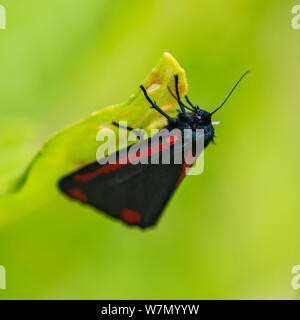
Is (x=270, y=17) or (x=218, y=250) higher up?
(x=270, y=17)

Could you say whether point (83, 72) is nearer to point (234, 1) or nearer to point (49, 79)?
point (49, 79)

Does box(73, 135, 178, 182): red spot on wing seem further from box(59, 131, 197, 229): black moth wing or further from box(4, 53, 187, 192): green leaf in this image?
box(4, 53, 187, 192): green leaf

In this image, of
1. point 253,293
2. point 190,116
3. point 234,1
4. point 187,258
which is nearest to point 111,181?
point 190,116

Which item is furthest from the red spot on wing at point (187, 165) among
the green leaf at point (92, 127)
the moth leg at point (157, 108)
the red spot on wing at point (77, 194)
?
the red spot on wing at point (77, 194)

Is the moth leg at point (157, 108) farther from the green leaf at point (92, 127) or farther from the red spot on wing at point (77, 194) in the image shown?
the red spot on wing at point (77, 194)

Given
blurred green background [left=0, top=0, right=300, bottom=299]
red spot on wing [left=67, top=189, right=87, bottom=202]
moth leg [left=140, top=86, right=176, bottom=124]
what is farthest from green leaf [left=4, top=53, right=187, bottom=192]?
blurred green background [left=0, top=0, right=300, bottom=299]

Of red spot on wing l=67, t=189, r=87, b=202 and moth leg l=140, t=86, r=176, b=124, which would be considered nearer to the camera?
moth leg l=140, t=86, r=176, b=124
